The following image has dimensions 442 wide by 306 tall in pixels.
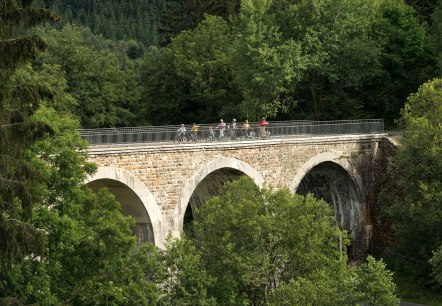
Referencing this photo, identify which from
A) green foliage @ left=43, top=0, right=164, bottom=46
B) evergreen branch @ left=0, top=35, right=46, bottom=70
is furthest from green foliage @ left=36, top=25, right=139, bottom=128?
green foliage @ left=43, top=0, right=164, bottom=46

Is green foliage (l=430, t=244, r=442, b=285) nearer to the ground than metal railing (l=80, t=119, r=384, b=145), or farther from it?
nearer to the ground

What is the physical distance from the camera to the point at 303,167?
43.8 meters

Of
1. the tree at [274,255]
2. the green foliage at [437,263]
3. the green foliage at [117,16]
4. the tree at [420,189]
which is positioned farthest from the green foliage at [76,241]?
the green foliage at [117,16]

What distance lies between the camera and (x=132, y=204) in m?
35.3

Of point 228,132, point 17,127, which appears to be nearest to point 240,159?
point 228,132

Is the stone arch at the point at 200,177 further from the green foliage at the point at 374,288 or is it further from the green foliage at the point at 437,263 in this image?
the green foliage at the point at 437,263

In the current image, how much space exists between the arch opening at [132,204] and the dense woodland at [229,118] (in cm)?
317

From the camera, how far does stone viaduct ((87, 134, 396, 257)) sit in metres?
34.7

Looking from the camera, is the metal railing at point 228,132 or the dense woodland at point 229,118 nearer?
the dense woodland at point 229,118

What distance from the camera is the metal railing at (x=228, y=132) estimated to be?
3466 cm

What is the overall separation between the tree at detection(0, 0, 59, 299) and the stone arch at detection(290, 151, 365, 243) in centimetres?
2728

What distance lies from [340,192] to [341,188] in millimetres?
251

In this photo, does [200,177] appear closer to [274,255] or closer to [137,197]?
[137,197]

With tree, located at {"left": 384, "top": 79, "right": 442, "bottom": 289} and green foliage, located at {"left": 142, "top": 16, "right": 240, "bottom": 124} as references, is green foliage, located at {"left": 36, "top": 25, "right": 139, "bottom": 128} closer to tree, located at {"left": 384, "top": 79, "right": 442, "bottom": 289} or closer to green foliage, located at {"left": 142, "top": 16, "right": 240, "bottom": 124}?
green foliage, located at {"left": 142, "top": 16, "right": 240, "bottom": 124}
